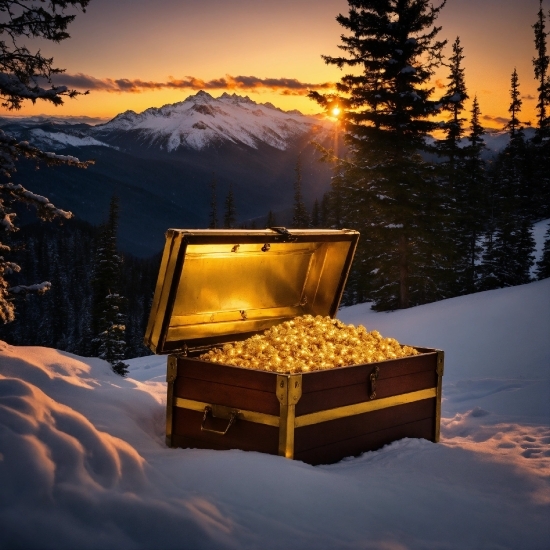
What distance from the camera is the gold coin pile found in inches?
176

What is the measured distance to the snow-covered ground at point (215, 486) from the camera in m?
2.72

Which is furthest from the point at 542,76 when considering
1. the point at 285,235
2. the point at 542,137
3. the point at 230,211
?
the point at 285,235

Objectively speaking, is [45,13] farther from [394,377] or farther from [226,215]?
[226,215]

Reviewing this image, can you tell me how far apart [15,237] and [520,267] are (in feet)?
268

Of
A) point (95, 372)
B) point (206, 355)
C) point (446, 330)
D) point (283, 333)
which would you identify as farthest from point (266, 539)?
point (446, 330)

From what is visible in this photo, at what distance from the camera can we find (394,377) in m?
4.79

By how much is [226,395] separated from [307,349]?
84 cm

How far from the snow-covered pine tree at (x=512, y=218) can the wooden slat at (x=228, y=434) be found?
30.1 meters

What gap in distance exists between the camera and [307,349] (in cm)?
475

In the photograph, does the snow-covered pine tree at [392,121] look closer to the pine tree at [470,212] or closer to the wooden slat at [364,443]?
the pine tree at [470,212]

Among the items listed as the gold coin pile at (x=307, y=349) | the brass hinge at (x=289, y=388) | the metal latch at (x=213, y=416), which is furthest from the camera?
the gold coin pile at (x=307, y=349)

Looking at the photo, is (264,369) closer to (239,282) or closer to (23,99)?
(239,282)

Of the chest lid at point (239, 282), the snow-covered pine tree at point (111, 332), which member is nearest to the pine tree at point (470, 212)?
the snow-covered pine tree at point (111, 332)

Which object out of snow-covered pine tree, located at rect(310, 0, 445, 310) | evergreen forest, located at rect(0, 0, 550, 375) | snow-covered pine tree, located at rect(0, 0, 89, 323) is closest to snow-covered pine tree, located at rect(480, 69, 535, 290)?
evergreen forest, located at rect(0, 0, 550, 375)
